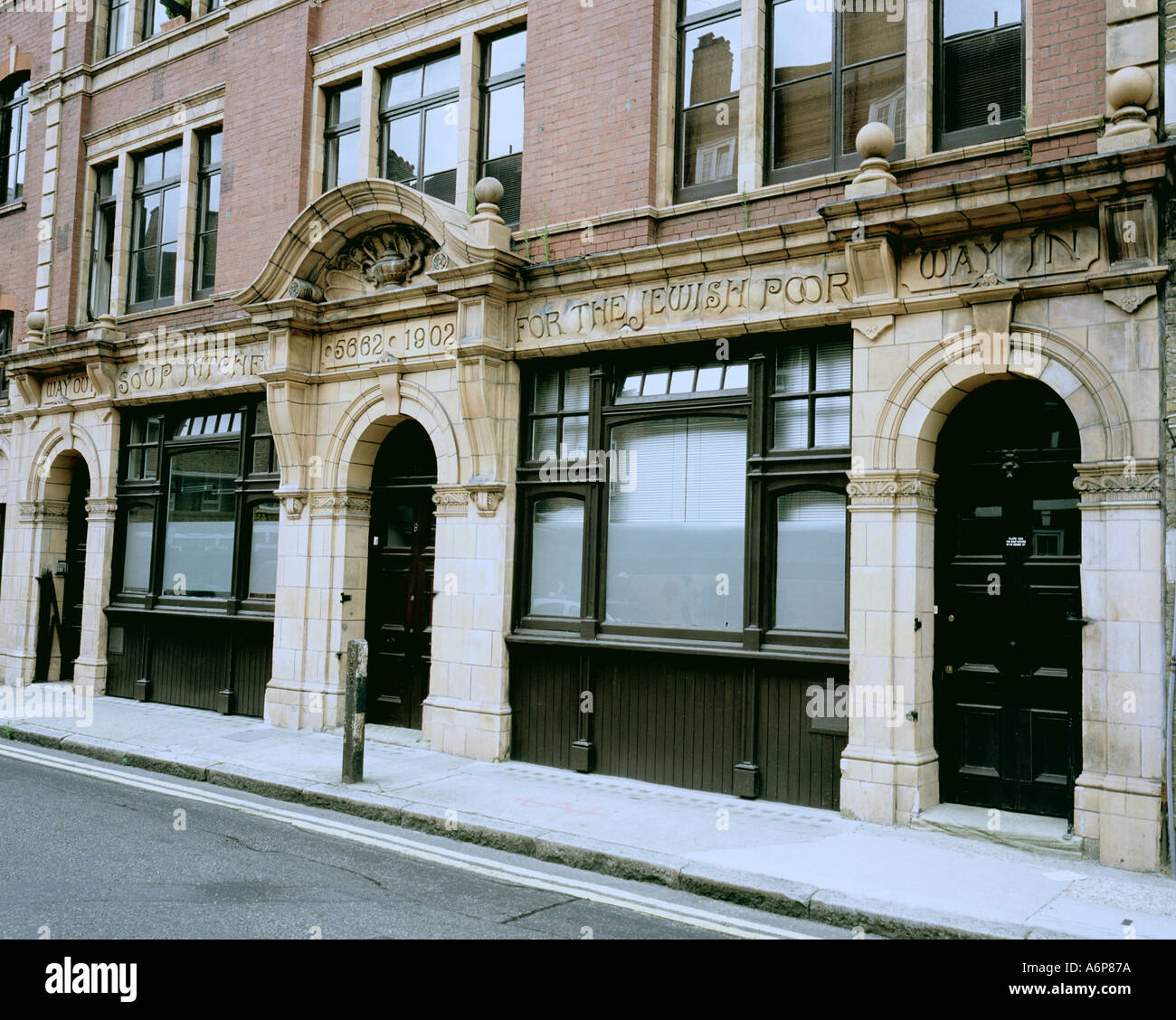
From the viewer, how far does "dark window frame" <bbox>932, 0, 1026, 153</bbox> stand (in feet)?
27.2

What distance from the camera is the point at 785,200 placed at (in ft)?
30.6

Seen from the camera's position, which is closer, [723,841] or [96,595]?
[723,841]

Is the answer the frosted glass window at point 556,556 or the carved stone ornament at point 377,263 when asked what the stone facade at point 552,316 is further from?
the frosted glass window at point 556,556

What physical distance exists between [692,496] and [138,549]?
981cm

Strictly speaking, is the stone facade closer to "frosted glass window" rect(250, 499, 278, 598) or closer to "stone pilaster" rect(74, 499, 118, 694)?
"stone pilaster" rect(74, 499, 118, 694)

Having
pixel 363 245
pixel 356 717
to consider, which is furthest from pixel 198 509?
pixel 356 717

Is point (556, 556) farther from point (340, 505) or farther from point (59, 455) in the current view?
point (59, 455)

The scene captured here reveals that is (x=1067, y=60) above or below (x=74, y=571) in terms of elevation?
above

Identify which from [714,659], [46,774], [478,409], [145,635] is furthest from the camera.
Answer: [145,635]

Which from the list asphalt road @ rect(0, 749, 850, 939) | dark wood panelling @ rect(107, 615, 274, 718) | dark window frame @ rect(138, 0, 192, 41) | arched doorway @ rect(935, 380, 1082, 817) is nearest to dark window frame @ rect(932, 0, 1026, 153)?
arched doorway @ rect(935, 380, 1082, 817)

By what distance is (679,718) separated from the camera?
31.1 ft
